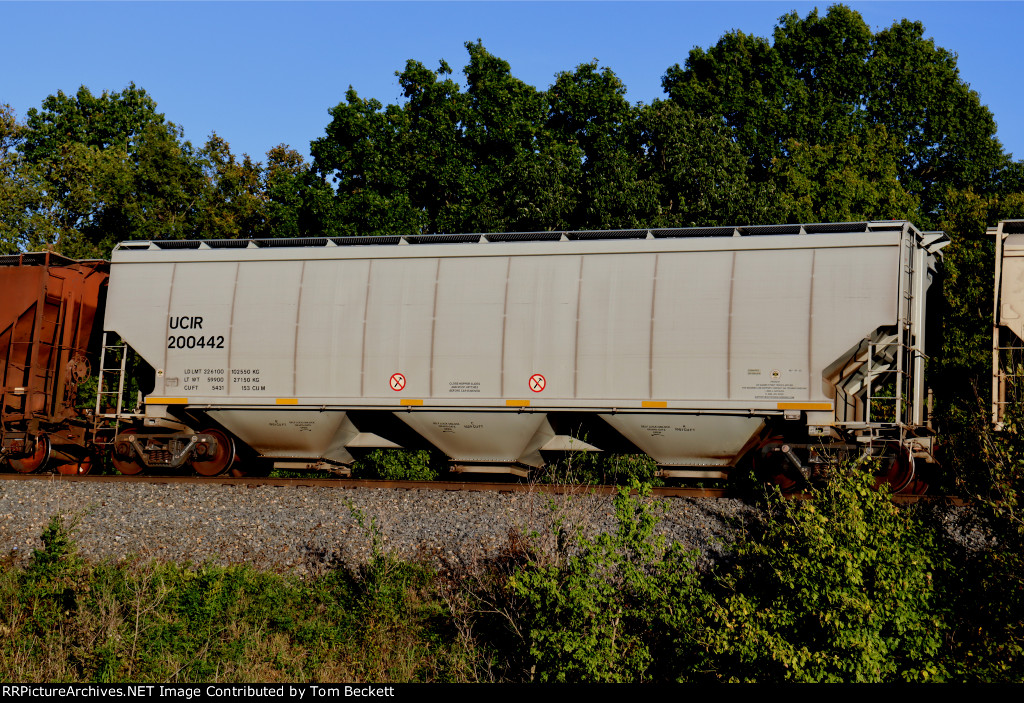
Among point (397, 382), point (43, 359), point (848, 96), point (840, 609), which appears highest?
point (848, 96)

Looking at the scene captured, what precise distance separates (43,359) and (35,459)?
1808 millimetres

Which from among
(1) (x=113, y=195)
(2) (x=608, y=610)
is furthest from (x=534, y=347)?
Answer: (1) (x=113, y=195)

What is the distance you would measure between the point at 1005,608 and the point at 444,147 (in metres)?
20.8

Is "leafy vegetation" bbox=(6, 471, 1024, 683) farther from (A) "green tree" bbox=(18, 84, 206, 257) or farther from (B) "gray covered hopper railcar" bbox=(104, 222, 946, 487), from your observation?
(A) "green tree" bbox=(18, 84, 206, 257)

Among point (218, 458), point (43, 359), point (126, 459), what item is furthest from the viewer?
point (43, 359)

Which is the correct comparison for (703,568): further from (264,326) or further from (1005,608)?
(264,326)

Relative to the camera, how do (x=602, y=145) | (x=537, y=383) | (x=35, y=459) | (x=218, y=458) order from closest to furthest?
(x=537, y=383) < (x=218, y=458) < (x=35, y=459) < (x=602, y=145)

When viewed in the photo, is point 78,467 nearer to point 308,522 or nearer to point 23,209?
point 308,522

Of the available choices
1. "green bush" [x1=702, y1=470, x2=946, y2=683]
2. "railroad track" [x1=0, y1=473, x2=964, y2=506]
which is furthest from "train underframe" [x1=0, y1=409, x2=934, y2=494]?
"green bush" [x1=702, y1=470, x2=946, y2=683]

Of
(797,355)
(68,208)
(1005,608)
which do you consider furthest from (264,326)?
(68,208)

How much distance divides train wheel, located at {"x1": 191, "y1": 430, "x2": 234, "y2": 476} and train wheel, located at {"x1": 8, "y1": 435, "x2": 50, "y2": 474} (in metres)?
2.79

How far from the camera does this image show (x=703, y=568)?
1041cm

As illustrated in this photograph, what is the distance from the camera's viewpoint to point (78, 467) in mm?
16984

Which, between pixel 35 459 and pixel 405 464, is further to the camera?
pixel 405 464
